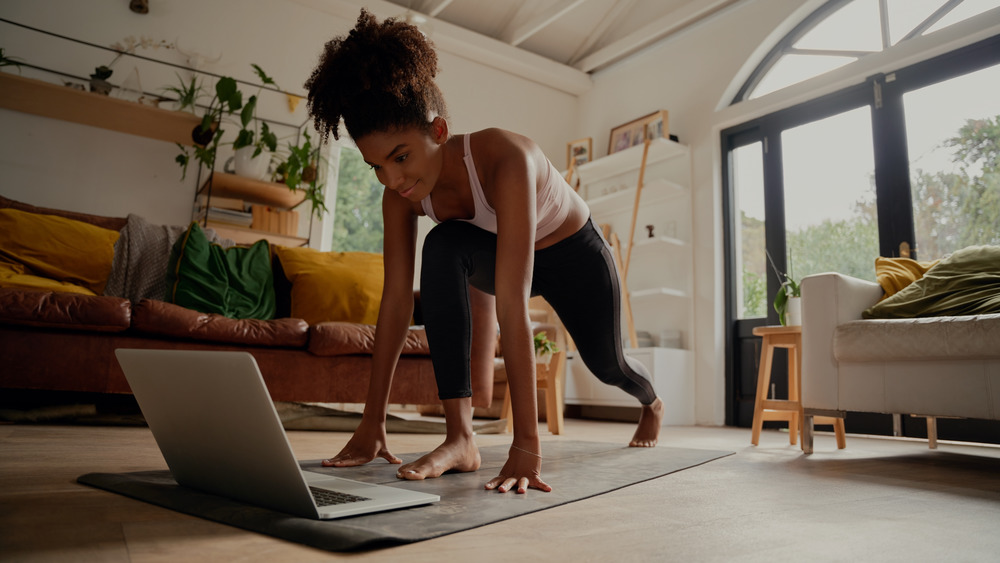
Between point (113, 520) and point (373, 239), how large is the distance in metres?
4.95

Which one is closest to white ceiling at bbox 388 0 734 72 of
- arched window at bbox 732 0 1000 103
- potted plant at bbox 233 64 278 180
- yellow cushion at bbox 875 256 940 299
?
arched window at bbox 732 0 1000 103

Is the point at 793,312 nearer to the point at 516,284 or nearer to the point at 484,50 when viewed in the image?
the point at 516,284

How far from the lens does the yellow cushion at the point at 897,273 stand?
2312mm

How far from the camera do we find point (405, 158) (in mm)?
1251

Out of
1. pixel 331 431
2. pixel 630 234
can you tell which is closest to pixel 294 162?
pixel 331 431

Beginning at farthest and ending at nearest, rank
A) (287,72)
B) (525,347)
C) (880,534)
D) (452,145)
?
1. (287,72)
2. (452,145)
3. (525,347)
4. (880,534)

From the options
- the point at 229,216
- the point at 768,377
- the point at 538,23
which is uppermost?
the point at 538,23

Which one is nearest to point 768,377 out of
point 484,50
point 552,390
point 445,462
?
point 552,390

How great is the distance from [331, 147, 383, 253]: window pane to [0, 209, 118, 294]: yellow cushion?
9.15ft

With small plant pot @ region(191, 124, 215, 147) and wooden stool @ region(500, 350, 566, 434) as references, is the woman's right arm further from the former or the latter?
small plant pot @ region(191, 124, 215, 147)

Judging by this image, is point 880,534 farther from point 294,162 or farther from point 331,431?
point 294,162

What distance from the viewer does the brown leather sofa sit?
84.5 inches

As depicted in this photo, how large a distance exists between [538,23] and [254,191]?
8.60ft

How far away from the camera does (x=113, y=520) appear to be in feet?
2.45
